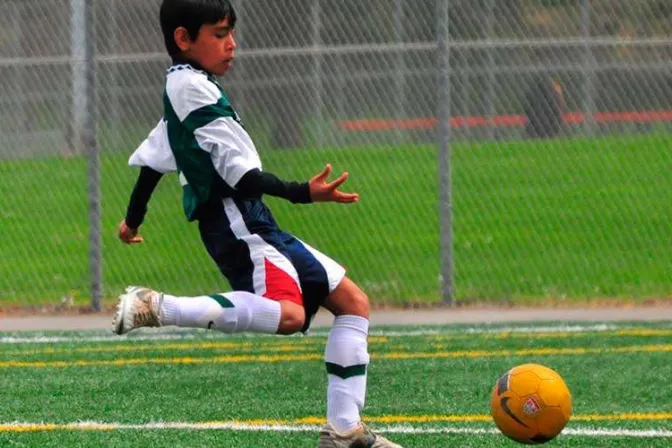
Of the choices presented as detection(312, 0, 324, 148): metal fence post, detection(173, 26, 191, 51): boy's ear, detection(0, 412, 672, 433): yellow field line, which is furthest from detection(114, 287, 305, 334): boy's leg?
detection(312, 0, 324, 148): metal fence post

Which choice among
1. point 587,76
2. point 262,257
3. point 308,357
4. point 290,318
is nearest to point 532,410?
point 290,318

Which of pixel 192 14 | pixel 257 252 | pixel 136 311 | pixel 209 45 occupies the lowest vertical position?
pixel 136 311

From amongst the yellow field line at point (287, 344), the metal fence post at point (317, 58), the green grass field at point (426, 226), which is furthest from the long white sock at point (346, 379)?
the metal fence post at point (317, 58)

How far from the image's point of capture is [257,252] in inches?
213

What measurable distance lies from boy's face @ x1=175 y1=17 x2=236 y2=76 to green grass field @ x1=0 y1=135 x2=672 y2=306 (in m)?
5.73

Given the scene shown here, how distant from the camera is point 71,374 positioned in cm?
812

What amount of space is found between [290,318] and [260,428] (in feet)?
3.72

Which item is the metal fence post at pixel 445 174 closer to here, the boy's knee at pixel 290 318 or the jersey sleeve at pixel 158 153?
the jersey sleeve at pixel 158 153

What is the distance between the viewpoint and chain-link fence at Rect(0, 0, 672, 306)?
11.1 meters

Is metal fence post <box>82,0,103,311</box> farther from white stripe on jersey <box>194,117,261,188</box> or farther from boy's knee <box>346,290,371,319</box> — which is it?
white stripe on jersey <box>194,117,261,188</box>

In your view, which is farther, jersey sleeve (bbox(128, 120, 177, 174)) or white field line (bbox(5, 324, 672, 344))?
white field line (bbox(5, 324, 672, 344))

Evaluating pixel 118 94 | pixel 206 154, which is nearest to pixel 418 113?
pixel 118 94

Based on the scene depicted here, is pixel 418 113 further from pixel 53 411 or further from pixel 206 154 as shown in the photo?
pixel 206 154

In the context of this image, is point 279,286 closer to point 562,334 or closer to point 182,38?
point 182,38
